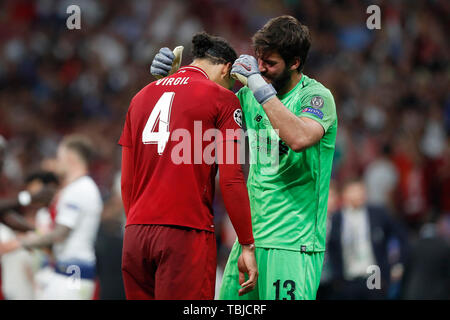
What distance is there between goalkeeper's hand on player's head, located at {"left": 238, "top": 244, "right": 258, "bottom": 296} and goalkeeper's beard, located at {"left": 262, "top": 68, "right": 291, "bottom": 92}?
979 mm

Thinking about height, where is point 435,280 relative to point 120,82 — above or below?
below

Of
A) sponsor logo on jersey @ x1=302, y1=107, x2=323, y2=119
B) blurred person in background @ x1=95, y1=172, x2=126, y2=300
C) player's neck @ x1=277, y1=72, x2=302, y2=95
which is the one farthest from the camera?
blurred person in background @ x1=95, y1=172, x2=126, y2=300

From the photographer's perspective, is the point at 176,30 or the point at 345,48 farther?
the point at 176,30

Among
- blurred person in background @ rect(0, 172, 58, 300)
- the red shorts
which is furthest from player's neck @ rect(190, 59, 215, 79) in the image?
blurred person in background @ rect(0, 172, 58, 300)

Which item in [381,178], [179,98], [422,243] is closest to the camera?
[179,98]

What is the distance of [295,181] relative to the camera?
12.9 ft

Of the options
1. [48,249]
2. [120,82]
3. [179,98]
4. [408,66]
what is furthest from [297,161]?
[120,82]

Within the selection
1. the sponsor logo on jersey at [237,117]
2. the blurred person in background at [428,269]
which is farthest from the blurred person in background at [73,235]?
the blurred person in background at [428,269]

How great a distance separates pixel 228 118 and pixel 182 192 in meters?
0.48

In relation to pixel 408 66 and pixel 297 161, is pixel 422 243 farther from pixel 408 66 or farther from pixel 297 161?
pixel 408 66

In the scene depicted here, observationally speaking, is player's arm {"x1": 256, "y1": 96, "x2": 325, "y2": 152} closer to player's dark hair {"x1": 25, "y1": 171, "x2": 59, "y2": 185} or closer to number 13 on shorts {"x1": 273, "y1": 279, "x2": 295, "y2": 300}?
number 13 on shorts {"x1": 273, "y1": 279, "x2": 295, "y2": 300}

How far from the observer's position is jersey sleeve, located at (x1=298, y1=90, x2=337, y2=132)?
380cm
